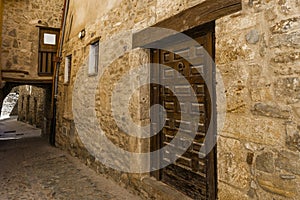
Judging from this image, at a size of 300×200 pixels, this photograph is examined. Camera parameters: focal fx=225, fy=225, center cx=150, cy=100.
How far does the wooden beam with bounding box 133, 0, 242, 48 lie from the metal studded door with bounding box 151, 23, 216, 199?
114 millimetres

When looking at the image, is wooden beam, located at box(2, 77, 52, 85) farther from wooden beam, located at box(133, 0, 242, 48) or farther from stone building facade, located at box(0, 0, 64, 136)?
wooden beam, located at box(133, 0, 242, 48)

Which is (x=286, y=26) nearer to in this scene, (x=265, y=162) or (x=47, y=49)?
(x=265, y=162)

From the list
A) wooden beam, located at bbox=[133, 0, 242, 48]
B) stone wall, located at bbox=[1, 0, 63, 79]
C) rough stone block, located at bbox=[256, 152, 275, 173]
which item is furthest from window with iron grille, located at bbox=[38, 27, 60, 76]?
rough stone block, located at bbox=[256, 152, 275, 173]

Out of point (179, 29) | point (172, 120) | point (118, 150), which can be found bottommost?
point (118, 150)

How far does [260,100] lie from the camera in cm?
162

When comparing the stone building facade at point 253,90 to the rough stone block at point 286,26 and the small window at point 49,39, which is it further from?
the small window at point 49,39

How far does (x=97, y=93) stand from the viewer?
13.8 ft

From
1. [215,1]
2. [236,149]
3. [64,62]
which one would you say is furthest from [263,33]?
[64,62]

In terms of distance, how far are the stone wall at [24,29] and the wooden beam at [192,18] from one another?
219 inches

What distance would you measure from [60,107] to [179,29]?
492 centimetres

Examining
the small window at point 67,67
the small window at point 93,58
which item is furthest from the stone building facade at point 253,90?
the small window at point 67,67

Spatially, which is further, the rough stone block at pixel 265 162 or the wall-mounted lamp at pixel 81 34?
the wall-mounted lamp at pixel 81 34

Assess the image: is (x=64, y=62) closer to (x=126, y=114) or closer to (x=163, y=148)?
(x=126, y=114)

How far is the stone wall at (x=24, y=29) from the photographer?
6812mm
